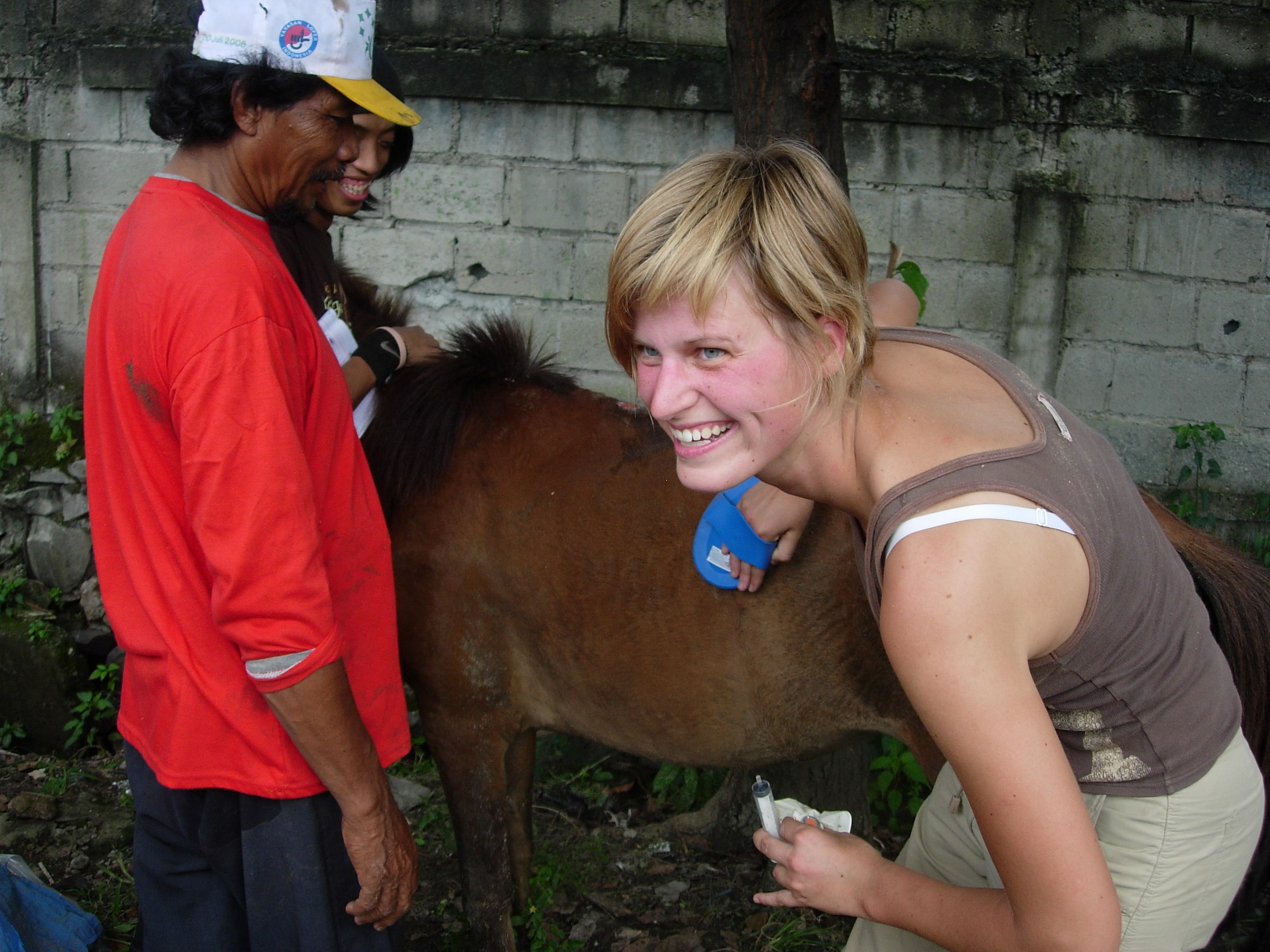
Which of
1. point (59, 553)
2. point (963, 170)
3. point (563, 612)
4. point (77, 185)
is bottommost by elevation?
point (59, 553)

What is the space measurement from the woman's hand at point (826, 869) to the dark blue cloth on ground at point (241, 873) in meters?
0.87

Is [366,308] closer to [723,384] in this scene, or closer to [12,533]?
[723,384]

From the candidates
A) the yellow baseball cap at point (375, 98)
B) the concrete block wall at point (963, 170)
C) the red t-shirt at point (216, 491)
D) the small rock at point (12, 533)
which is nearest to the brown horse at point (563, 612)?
the red t-shirt at point (216, 491)

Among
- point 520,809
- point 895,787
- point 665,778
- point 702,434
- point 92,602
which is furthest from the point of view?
point 92,602

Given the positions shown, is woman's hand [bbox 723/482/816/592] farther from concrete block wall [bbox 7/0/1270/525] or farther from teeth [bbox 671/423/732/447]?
concrete block wall [bbox 7/0/1270/525]

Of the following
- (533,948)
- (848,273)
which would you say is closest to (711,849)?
(533,948)

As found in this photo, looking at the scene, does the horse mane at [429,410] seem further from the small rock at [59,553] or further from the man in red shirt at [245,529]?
the small rock at [59,553]

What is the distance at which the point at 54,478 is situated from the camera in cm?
464

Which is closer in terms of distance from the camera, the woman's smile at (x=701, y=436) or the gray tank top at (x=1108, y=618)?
the gray tank top at (x=1108, y=618)

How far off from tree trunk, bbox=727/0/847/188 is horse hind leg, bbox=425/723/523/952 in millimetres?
1877

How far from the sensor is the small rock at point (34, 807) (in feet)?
11.7

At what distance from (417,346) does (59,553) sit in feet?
9.20

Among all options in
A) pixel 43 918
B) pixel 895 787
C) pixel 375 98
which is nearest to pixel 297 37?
pixel 375 98

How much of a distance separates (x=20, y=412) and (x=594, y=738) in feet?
12.2
